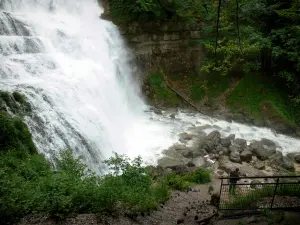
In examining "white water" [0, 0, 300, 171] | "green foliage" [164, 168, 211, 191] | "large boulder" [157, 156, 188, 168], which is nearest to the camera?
"green foliage" [164, 168, 211, 191]

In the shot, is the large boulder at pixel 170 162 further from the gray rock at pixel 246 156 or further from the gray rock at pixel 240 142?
the gray rock at pixel 240 142

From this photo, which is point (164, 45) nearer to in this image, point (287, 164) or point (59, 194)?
point (287, 164)

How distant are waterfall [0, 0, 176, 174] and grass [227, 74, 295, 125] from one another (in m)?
5.72

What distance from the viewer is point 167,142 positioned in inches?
603

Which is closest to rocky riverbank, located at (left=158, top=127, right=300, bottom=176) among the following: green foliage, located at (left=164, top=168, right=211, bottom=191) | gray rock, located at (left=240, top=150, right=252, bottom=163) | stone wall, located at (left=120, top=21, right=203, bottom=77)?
gray rock, located at (left=240, top=150, right=252, bottom=163)

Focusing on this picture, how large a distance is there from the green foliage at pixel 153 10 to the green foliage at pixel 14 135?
1155cm

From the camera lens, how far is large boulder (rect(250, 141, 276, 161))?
48.2 ft

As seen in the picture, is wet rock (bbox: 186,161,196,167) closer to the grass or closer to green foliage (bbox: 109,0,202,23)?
the grass

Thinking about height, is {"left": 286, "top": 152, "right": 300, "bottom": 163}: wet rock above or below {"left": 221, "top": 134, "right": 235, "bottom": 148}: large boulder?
below

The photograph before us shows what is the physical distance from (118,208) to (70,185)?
1237 millimetres

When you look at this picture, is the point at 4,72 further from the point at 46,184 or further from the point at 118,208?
the point at 118,208

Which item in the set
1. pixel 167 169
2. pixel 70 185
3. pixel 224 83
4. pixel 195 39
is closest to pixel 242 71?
pixel 224 83

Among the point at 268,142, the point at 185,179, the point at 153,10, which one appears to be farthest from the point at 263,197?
the point at 153,10

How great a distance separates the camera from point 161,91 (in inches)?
768
